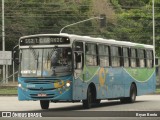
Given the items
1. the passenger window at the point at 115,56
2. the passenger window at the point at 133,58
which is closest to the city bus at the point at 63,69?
the passenger window at the point at 115,56

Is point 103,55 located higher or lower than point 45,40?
lower

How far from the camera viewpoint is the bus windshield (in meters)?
23.1

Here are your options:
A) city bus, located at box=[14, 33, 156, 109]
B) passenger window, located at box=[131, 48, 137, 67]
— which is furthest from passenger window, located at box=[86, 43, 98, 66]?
passenger window, located at box=[131, 48, 137, 67]

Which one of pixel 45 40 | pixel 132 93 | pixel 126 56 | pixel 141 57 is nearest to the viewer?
pixel 45 40

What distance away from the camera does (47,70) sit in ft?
Result: 75.9

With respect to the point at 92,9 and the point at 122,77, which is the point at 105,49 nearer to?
the point at 122,77

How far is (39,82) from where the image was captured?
2327cm

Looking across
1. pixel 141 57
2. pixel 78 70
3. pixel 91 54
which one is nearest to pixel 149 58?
pixel 141 57

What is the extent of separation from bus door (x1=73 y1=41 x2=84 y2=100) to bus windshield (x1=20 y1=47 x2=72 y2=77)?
1.23ft

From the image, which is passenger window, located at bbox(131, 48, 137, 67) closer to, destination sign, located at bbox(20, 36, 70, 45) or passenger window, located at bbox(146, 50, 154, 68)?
passenger window, located at bbox(146, 50, 154, 68)

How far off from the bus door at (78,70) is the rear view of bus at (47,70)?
0.33m

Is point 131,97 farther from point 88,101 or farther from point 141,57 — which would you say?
point 88,101

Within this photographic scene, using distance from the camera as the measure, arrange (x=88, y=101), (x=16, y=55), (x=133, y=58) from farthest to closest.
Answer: (x=133, y=58), (x=88, y=101), (x=16, y=55)

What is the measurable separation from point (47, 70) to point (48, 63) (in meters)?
0.27
